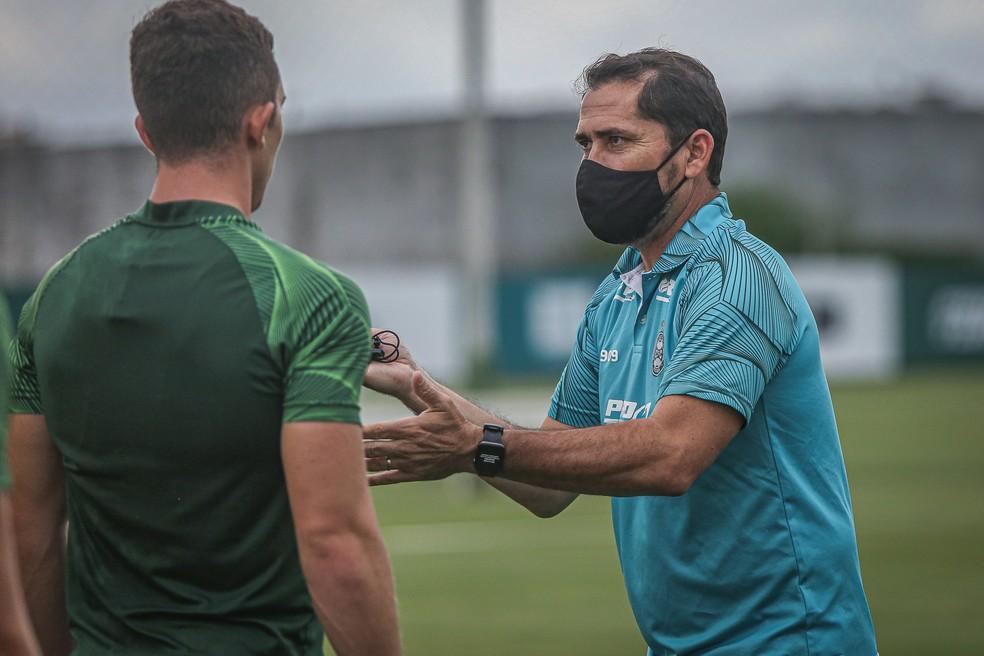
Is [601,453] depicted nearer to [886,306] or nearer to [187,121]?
[187,121]

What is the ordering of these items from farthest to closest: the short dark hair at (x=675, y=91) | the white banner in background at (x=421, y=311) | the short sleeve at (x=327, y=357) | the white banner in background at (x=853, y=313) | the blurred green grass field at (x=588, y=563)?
the white banner in background at (x=853, y=313) → the white banner in background at (x=421, y=311) → the blurred green grass field at (x=588, y=563) → the short dark hair at (x=675, y=91) → the short sleeve at (x=327, y=357)

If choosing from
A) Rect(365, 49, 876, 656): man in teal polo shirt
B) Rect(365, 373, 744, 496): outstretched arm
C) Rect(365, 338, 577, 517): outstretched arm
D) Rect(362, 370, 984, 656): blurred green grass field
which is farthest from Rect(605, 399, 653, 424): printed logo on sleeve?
Rect(362, 370, 984, 656): blurred green grass field

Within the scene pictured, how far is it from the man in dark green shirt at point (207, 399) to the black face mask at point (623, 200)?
4.20 ft

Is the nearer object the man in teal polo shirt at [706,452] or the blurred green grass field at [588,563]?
the man in teal polo shirt at [706,452]

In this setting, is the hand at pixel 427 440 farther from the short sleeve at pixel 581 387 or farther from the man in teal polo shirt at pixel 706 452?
the short sleeve at pixel 581 387

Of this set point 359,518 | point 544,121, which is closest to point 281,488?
point 359,518

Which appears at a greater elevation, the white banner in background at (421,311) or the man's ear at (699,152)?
the man's ear at (699,152)

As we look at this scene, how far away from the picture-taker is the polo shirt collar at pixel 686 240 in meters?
3.42

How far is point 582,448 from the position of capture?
3.11 m

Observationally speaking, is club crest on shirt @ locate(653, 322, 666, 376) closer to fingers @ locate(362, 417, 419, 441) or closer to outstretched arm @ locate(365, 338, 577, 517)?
outstretched arm @ locate(365, 338, 577, 517)

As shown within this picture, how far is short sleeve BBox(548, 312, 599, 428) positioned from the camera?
12.2ft

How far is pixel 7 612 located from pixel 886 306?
25.5 metres

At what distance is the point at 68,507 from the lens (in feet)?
8.54

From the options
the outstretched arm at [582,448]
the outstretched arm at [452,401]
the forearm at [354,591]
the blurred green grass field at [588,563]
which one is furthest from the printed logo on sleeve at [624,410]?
the blurred green grass field at [588,563]
